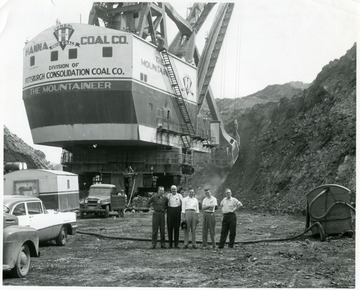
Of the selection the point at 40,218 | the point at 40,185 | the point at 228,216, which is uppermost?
the point at 40,185

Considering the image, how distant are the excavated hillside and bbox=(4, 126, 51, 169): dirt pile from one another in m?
18.7

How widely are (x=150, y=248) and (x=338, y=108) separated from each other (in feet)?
61.4

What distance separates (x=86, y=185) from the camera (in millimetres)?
37750

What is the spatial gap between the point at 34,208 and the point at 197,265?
4.71m

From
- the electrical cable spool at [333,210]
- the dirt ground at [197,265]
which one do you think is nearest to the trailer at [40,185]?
the dirt ground at [197,265]

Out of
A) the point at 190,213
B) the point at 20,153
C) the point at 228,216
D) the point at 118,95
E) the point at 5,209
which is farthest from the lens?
the point at 20,153

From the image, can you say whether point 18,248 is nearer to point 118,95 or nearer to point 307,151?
point 118,95

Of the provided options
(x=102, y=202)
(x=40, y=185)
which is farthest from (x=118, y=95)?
(x=40, y=185)

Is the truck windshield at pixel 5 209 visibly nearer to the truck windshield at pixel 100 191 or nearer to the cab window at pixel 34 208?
the cab window at pixel 34 208

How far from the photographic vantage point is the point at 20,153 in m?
46.4

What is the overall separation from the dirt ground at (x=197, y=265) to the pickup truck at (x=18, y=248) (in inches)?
9.1

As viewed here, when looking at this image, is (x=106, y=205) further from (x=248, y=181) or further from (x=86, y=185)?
(x=248, y=181)

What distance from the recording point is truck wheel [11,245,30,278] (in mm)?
9906

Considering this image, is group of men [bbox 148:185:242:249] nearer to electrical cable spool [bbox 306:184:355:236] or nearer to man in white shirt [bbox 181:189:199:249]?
man in white shirt [bbox 181:189:199:249]
